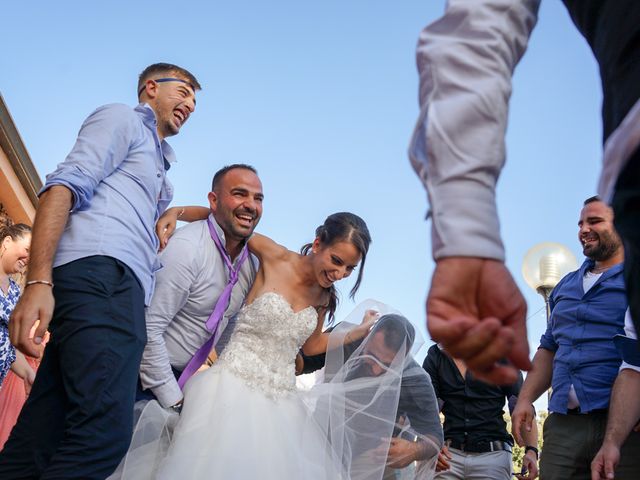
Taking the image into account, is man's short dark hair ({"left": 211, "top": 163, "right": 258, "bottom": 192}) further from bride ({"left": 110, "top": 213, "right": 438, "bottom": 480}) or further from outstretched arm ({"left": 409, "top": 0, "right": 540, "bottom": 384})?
outstretched arm ({"left": 409, "top": 0, "right": 540, "bottom": 384})

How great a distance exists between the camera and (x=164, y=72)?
3.78 metres

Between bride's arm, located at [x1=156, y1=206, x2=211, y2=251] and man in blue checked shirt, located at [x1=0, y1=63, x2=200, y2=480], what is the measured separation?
2.93ft

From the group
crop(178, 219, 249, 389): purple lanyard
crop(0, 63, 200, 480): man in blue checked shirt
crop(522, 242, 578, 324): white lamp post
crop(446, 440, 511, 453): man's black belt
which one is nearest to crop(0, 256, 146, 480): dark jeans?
crop(0, 63, 200, 480): man in blue checked shirt

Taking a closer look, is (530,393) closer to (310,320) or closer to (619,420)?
(619,420)

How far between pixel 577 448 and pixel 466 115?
323 cm

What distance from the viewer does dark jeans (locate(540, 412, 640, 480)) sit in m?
3.71

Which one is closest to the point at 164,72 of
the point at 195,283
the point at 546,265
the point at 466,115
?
the point at 195,283

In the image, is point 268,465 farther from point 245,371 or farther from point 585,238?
point 585,238

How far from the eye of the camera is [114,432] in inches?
101

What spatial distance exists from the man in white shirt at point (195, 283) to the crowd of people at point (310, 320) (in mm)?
12

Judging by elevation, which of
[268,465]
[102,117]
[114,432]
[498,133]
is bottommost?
[268,465]

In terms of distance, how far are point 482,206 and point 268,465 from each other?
105 inches

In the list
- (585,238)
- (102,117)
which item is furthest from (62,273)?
(585,238)

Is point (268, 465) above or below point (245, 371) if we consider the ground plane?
below
